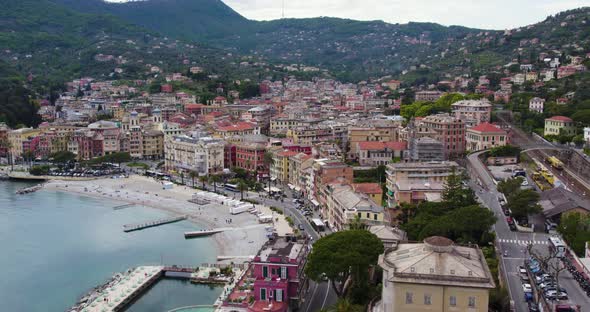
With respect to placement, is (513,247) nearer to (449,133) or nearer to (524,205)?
(524,205)

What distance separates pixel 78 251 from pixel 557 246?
84.0 feet

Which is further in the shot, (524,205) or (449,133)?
(449,133)

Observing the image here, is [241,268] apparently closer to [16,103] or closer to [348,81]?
[16,103]

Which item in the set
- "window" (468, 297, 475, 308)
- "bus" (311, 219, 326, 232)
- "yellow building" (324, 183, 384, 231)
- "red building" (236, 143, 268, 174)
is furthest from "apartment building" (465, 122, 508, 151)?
"window" (468, 297, 475, 308)

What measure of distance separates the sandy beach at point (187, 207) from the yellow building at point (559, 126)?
82.3 ft

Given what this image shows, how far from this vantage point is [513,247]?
998 inches

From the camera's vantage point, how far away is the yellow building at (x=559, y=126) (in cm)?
4656

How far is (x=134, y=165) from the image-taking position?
57531 millimetres

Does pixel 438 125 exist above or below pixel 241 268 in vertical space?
above

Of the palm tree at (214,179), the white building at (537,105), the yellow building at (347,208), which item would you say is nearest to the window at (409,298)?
the yellow building at (347,208)

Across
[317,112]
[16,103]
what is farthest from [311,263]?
[16,103]

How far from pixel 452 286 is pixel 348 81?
114747 mm

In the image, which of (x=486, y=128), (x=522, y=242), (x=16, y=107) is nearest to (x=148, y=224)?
(x=522, y=242)

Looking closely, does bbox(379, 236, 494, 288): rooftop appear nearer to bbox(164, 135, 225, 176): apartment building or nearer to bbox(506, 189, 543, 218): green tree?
bbox(506, 189, 543, 218): green tree
